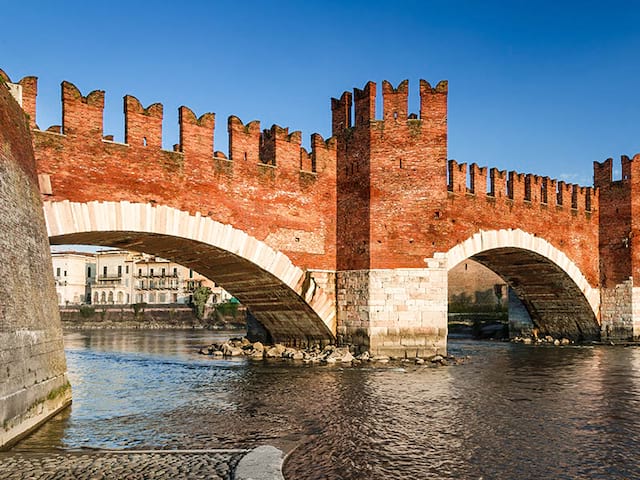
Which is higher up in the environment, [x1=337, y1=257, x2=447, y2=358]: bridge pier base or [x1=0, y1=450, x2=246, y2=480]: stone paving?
[x1=337, y1=257, x2=447, y2=358]: bridge pier base

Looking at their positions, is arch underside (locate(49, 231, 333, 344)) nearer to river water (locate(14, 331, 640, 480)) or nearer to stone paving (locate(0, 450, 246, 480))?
river water (locate(14, 331, 640, 480))

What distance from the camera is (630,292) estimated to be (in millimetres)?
25719

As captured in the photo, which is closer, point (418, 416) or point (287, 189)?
point (418, 416)

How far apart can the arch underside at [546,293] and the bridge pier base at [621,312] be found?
0.45 metres

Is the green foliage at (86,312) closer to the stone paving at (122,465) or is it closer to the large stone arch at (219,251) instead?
the large stone arch at (219,251)

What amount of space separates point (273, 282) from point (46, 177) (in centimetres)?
652

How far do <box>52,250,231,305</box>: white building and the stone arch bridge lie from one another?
50277 mm

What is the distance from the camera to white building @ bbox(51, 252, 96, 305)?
7419 cm

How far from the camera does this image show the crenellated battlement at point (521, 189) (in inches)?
800

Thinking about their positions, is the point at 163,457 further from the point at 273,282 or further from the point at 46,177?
the point at 273,282

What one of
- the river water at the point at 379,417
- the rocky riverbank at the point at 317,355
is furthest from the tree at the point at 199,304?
the river water at the point at 379,417

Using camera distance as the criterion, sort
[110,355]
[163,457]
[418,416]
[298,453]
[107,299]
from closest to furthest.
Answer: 1. [163,457]
2. [298,453]
3. [418,416]
4. [110,355]
5. [107,299]

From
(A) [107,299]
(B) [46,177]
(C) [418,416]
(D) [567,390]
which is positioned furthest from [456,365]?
(A) [107,299]

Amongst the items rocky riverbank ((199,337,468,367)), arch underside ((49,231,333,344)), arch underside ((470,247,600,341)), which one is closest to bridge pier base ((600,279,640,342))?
arch underside ((470,247,600,341))
